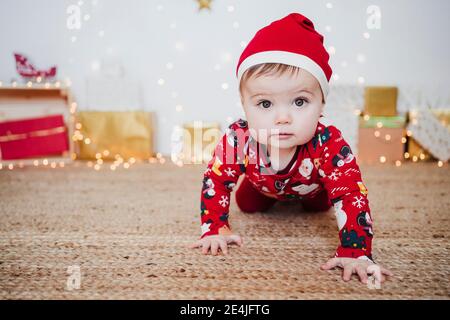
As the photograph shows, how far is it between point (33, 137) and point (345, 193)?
5.80 feet

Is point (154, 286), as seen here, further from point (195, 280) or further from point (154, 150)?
point (154, 150)

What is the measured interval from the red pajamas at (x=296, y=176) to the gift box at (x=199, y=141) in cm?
115

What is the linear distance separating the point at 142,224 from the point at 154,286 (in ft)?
1.16

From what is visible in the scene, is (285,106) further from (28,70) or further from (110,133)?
(28,70)

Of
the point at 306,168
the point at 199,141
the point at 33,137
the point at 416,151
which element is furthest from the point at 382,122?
the point at 33,137

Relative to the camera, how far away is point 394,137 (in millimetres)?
2025

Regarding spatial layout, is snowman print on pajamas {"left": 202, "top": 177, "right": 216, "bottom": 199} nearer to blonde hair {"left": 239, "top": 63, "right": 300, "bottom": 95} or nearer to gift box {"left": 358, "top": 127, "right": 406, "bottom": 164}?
blonde hair {"left": 239, "top": 63, "right": 300, "bottom": 95}

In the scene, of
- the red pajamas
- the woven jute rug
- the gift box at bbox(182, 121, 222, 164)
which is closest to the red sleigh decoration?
the gift box at bbox(182, 121, 222, 164)

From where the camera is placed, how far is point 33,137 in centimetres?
192

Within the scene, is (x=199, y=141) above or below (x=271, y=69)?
below

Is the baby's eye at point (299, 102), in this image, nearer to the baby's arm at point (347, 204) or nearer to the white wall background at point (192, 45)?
the baby's arm at point (347, 204)

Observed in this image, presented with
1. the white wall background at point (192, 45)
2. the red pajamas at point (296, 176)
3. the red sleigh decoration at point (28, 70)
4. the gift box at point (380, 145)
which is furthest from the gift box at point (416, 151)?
the red sleigh decoration at point (28, 70)

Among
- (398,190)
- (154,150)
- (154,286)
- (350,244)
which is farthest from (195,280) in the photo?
(154,150)

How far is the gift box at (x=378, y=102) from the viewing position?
2090mm
